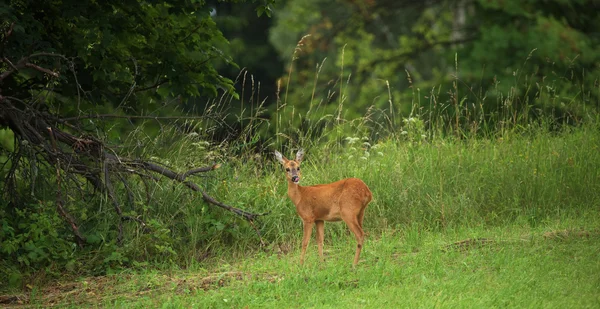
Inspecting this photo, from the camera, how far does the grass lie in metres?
6.77

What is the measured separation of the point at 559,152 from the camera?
10273 millimetres

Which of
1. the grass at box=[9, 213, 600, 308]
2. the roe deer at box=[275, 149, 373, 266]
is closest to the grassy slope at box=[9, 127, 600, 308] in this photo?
the grass at box=[9, 213, 600, 308]

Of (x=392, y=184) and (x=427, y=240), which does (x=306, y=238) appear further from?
(x=392, y=184)

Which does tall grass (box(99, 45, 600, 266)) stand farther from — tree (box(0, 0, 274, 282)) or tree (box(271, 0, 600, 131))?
tree (box(271, 0, 600, 131))

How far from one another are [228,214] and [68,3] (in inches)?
98.2

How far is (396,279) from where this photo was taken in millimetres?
7312

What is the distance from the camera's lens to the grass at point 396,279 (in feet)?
22.2

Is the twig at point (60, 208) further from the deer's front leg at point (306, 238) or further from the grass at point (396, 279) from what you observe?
the deer's front leg at point (306, 238)

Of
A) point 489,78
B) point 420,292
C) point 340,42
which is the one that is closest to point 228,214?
point 420,292

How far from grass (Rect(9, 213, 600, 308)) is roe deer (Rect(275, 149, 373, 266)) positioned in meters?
0.34

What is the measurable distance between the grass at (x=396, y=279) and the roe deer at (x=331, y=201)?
341 mm

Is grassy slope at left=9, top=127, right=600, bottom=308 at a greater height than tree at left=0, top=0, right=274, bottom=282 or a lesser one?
lesser

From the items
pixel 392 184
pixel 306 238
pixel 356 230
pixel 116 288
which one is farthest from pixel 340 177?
pixel 116 288

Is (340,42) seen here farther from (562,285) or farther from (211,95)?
(562,285)
